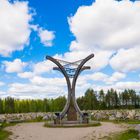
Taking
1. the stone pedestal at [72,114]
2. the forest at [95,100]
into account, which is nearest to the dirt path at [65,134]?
the stone pedestal at [72,114]

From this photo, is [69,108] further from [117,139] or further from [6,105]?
[6,105]

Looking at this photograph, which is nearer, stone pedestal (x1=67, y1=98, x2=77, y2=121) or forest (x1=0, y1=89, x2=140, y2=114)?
stone pedestal (x1=67, y1=98, x2=77, y2=121)

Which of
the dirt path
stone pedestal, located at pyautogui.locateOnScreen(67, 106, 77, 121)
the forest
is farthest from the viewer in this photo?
the forest

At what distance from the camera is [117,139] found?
17047 millimetres

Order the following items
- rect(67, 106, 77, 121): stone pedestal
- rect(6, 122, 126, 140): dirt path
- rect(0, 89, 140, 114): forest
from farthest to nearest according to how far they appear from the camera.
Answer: rect(0, 89, 140, 114): forest
rect(67, 106, 77, 121): stone pedestal
rect(6, 122, 126, 140): dirt path

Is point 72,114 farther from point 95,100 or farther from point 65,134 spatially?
point 95,100

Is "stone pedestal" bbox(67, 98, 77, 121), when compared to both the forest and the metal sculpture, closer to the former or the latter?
the metal sculpture

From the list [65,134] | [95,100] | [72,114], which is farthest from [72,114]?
[95,100]

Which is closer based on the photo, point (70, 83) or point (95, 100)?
point (70, 83)

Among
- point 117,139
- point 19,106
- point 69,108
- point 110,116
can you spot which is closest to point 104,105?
point 19,106

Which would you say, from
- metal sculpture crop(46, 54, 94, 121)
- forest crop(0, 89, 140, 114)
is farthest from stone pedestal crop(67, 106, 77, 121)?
forest crop(0, 89, 140, 114)

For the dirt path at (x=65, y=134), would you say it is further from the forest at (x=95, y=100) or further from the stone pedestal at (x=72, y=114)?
the forest at (x=95, y=100)

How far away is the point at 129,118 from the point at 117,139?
15.9 m

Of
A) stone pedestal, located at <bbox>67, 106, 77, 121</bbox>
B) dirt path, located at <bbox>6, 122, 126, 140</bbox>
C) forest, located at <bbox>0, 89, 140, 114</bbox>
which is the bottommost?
dirt path, located at <bbox>6, 122, 126, 140</bbox>
